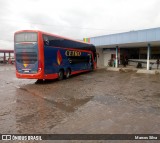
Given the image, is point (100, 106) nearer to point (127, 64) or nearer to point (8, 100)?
point (8, 100)

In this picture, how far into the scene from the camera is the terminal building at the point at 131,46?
62.7ft

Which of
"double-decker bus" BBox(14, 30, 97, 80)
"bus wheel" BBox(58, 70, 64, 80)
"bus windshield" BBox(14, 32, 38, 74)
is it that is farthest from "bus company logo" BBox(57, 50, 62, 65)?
"bus windshield" BBox(14, 32, 38, 74)

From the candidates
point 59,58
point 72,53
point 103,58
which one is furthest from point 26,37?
point 103,58

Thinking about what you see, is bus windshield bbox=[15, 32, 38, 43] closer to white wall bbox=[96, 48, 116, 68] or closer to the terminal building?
the terminal building

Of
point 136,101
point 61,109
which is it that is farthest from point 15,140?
point 136,101

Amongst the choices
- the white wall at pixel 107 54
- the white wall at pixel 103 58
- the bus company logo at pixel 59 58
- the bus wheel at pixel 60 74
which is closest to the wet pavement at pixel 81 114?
the bus company logo at pixel 59 58

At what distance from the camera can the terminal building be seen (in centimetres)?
1912

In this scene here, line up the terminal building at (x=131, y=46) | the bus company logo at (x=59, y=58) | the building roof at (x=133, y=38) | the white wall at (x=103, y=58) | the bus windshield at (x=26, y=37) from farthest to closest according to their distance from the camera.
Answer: the white wall at (x=103, y=58), the terminal building at (x=131, y=46), the building roof at (x=133, y=38), the bus company logo at (x=59, y=58), the bus windshield at (x=26, y=37)

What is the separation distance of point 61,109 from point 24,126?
76.2 inches

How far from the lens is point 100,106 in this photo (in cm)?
725

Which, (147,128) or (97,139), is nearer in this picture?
(97,139)

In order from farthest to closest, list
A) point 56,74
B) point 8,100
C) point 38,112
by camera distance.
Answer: point 56,74 < point 8,100 < point 38,112

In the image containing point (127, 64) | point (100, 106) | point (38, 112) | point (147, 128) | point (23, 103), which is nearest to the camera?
point (147, 128)

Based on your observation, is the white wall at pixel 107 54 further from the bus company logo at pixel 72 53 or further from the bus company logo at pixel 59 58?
the bus company logo at pixel 59 58
